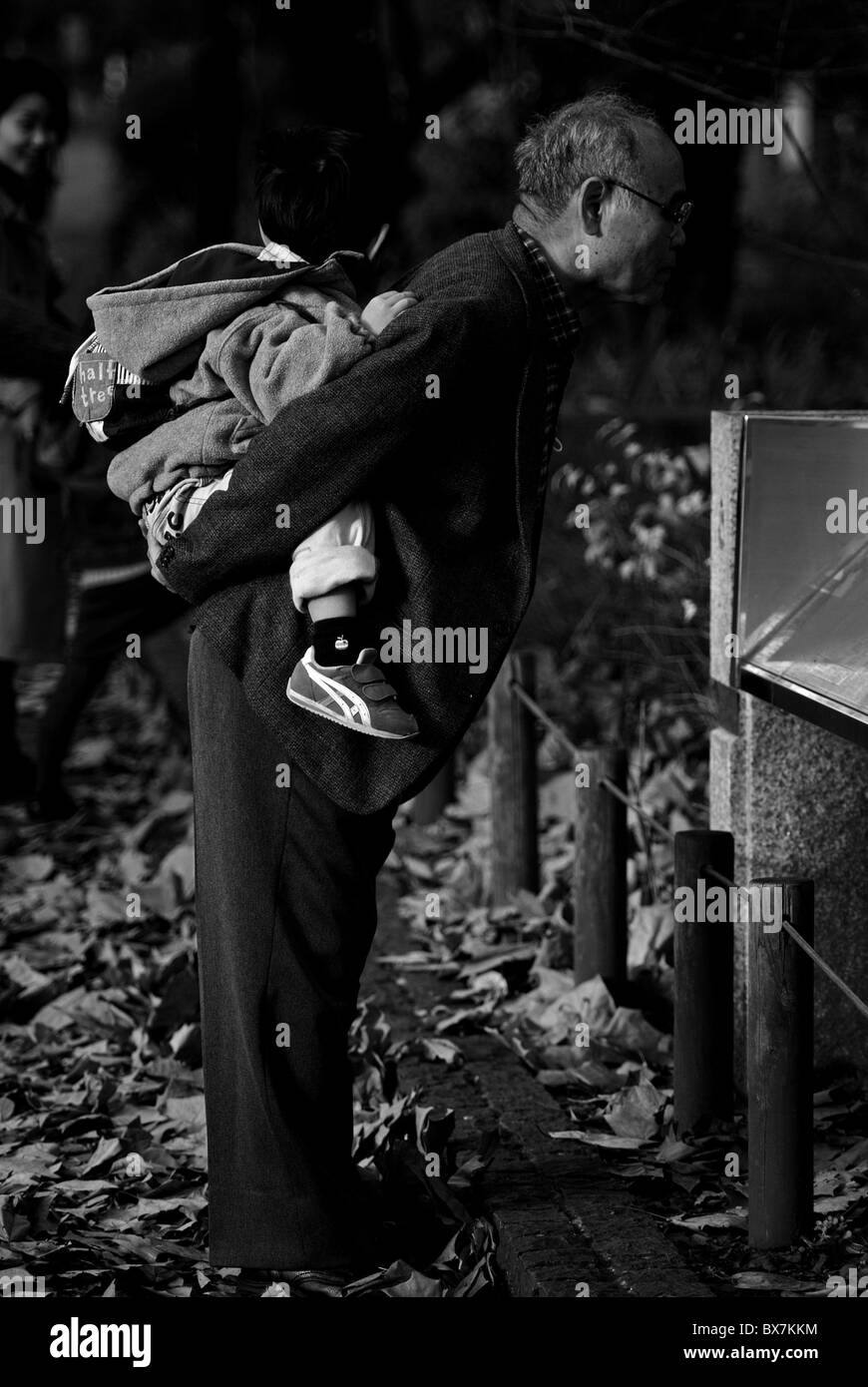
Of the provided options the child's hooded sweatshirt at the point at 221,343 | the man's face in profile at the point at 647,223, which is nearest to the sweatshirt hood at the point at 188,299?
the child's hooded sweatshirt at the point at 221,343

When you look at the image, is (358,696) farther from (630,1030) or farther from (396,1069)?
(630,1030)

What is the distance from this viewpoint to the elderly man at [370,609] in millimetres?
2979

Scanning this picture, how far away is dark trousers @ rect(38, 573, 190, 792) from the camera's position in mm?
7238

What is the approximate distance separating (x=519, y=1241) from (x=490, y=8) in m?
8.96

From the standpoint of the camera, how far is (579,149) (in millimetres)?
3059

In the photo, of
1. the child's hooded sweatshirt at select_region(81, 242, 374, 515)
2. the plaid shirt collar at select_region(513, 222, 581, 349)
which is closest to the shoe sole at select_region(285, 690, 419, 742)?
the child's hooded sweatshirt at select_region(81, 242, 374, 515)

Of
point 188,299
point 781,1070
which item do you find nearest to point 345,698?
point 188,299

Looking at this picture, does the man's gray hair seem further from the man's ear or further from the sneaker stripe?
the sneaker stripe

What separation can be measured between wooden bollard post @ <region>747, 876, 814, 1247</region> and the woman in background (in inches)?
169

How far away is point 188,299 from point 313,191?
313 millimetres

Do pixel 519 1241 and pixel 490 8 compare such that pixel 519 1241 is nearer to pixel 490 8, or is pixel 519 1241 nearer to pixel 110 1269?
pixel 110 1269

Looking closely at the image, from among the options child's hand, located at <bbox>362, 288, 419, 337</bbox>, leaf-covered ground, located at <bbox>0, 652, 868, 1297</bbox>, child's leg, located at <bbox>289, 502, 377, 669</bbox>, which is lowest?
leaf-covered ground, located at <bbox>0, 652, 868, 1297</bbox>

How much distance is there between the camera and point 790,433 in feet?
13.2

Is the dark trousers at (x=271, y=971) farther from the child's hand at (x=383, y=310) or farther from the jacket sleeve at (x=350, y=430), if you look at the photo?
the child's hand at (x=383, y=310)
